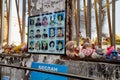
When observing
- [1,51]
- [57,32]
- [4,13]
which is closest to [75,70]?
[57,32]

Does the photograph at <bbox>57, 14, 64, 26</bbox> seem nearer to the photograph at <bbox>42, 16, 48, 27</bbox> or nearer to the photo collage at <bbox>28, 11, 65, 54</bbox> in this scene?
the photo collage at <bbox>28, 11, 65, 54</bbox>

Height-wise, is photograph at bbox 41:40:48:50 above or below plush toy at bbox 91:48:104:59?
above

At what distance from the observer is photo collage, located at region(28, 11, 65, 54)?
2.82m

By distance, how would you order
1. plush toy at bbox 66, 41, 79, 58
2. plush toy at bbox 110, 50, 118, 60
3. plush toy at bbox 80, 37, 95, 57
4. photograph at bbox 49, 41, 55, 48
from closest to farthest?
plush toy at bbox 110, 50, 118, 60, plush toy at bbox 80, 37, 95, 57, plush toy at bbox 66, 41, 79, 58, photograph at bbox 49, 41, 55, 48

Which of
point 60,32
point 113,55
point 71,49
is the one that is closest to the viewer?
point 113,55

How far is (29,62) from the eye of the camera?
318 centimetres

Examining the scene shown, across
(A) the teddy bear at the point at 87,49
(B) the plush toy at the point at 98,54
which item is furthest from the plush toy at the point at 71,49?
(B) the plush toy at the point at 98,54

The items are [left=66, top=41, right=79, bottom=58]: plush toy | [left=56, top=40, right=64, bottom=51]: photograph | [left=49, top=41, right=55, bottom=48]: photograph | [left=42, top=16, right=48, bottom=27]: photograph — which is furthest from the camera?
[left=42, top=16, right=48, bottom=27]: photograph

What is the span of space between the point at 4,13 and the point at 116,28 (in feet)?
7.78

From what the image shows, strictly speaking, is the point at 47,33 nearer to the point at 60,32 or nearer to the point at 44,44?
the point at 44,44

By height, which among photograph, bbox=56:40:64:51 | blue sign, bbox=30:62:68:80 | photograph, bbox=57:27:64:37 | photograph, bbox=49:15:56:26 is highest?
photograph, bbox=49:15:56:26

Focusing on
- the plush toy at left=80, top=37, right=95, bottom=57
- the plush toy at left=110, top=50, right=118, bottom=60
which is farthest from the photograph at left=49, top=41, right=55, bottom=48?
the plush toy at left=110, top=50, right=118, bottom=60

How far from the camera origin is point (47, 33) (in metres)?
3.01

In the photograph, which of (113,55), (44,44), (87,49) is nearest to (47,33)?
(44,44)
